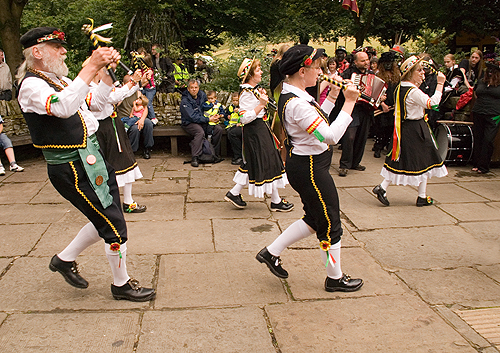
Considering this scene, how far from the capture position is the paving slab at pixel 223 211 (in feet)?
17.5

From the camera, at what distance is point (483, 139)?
727cm

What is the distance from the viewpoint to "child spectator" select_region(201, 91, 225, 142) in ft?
27.1

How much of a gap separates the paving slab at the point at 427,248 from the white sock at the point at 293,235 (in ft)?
3.12

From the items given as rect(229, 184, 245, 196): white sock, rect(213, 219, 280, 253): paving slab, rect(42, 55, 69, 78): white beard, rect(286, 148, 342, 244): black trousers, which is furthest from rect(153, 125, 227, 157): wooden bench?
rect(42, 55, 69, 78): white beard

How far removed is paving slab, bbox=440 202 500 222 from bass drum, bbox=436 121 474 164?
188 cm

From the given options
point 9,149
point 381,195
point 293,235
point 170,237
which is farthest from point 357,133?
point 9,149

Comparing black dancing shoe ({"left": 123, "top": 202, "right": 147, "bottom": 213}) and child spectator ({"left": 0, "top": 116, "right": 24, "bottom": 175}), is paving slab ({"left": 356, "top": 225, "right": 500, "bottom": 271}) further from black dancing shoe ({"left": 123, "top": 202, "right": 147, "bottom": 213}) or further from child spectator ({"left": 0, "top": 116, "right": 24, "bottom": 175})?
child spectator ({"left": 0, "top": 116, "right": 24, "bottom": 175})

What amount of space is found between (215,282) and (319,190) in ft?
3.77

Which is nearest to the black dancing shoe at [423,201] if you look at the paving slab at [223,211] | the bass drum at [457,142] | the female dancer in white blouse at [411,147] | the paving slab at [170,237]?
the female dancer in white blouse at [411,147]

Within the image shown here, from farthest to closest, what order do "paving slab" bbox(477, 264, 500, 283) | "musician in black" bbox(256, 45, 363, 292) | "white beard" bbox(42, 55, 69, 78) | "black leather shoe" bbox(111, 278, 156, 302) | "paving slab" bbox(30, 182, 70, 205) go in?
"paving slab" bbox(30, 182, 70, 205) < "paving slab" bbox(477, 264, 500, 283) < "black leather shoe" bbox(111, 278, 156, 302) < "musician in black" bbox(256, 45, 363, 292) < "white beard" bbox(42, 55, 69, 78)

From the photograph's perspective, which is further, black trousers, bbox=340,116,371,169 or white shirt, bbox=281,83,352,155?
black trousers, bbox=340,116,371,169

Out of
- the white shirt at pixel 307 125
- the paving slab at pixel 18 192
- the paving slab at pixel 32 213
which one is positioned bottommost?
the paving slab at pixel 18 192

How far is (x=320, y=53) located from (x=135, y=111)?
5.55m

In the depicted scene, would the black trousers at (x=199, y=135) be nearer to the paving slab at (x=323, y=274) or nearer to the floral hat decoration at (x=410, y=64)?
the floral hat decoration at (x=410, y=64)
